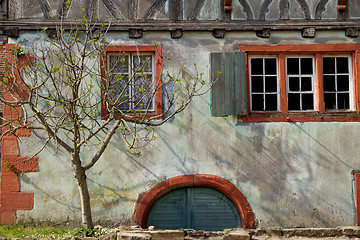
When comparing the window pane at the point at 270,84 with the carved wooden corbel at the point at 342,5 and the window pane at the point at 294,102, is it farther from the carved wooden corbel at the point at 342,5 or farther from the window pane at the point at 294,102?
the carved wooden corbel at the point at 342,5

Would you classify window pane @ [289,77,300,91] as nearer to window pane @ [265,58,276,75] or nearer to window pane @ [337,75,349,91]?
window pane @ [265,58,276,75]

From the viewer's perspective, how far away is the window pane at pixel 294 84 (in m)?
10.7

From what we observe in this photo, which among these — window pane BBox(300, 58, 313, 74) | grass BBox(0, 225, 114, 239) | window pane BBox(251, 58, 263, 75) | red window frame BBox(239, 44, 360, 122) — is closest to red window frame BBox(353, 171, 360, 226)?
red window frame BBox(239, 44, 360, 122)

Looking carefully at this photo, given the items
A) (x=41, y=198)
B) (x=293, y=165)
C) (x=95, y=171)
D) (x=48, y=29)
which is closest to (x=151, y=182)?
(x=95, y=171)

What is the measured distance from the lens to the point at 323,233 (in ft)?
30.1

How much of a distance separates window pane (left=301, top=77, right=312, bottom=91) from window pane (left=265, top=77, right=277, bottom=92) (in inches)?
21.0

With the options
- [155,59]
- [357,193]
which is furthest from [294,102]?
[155,59]

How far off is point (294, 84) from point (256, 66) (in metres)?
0.82

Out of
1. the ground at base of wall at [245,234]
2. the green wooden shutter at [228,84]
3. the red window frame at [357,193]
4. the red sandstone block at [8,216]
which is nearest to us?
the ground at base of wall at [245,234]

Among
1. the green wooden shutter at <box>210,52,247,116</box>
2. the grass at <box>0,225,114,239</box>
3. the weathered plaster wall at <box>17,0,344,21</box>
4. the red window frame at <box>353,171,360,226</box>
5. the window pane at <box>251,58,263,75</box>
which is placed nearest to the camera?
the grass at <box>0,225,114,239</box>

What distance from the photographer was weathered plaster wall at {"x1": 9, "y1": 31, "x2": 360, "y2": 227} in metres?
10.2

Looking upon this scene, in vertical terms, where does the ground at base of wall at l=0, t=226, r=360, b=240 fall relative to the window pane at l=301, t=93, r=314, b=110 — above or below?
below

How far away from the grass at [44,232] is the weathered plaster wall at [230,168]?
24 centimetres

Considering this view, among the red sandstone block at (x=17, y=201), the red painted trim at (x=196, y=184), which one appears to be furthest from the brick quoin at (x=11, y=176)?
the red painted trim at (x=196, y=184)
